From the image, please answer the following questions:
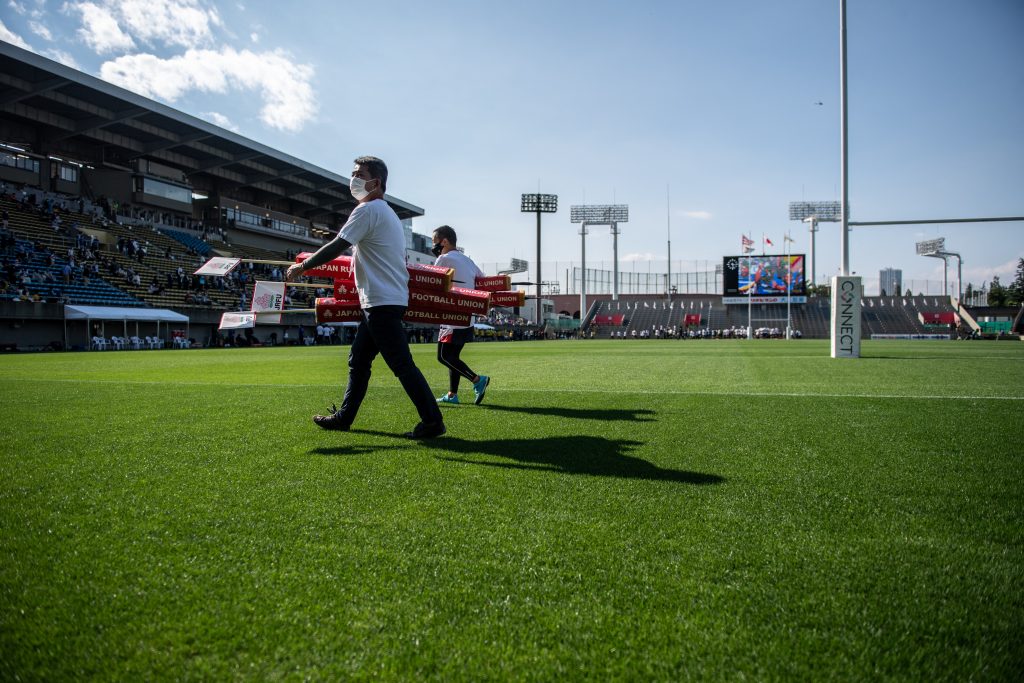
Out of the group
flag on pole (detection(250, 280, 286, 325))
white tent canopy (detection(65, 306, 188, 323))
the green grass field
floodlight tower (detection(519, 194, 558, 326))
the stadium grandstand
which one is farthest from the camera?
floodlight tower (detection(519, 194, 558, 326))

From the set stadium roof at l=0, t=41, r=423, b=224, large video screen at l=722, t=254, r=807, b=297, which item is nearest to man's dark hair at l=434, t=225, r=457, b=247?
stadium roof at l=0, t=41, r=423, b=224

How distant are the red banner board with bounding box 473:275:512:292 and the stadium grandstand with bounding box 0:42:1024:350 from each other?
13103 mm

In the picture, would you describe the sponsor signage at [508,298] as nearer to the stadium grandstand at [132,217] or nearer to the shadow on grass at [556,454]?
the shadow on grass at [556,454]

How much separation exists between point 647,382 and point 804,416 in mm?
3638

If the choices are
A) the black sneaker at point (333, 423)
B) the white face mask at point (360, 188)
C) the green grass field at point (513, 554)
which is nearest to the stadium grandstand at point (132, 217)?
the white face mask at point (360, 188)

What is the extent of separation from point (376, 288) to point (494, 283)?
244 centimetres

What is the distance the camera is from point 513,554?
2086 millimetres

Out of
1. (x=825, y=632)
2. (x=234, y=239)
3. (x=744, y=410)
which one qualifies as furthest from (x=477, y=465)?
(x=234, y=239)

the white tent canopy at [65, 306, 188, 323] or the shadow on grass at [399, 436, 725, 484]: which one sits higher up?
the white tent canopy at [65, 306, 188, 323]

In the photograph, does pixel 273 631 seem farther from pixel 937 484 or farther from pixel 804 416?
pixel 804 416

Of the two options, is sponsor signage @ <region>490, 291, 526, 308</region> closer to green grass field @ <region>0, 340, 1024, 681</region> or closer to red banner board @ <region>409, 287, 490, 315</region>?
red banner board @ <region>409, 287, 490, 315</region>

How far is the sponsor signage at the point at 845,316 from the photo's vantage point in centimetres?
1502

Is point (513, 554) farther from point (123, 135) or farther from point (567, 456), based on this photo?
point (123, 135)

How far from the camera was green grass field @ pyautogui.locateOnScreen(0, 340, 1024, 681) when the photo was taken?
149 centimetres
